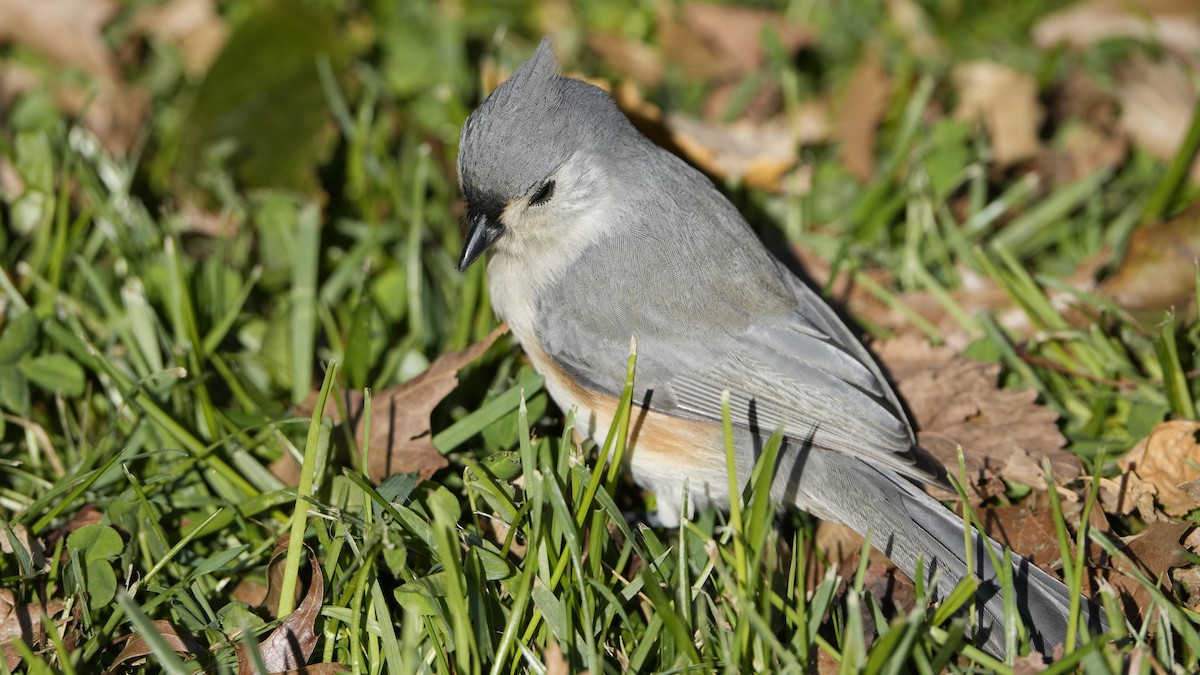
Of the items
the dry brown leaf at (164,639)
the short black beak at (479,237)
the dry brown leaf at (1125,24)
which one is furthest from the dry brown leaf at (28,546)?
the dry brown leaf at (1125,24)

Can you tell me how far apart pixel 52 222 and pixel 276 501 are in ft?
5.57

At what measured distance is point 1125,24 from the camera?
16.6 feet

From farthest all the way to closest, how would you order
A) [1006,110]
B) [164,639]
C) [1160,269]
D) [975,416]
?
[1006,110] < [1160,269] < [975,416] < [164,639]

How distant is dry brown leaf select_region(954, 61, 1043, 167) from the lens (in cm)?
454

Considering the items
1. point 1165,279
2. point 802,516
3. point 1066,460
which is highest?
point 1165,279

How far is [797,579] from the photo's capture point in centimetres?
278

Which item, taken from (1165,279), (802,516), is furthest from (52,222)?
(1165,279)

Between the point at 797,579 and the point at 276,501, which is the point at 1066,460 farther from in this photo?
the point at 276,501

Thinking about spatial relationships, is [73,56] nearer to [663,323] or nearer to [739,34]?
[739,34]

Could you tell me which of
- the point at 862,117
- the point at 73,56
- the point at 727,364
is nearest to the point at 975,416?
the point at 727,364

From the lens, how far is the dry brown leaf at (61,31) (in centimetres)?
459

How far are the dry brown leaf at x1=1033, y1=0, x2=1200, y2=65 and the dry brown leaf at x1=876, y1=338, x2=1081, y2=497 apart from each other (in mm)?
2423

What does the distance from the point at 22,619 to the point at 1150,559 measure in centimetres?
300

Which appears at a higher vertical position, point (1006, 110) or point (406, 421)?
point (1006, 110)
